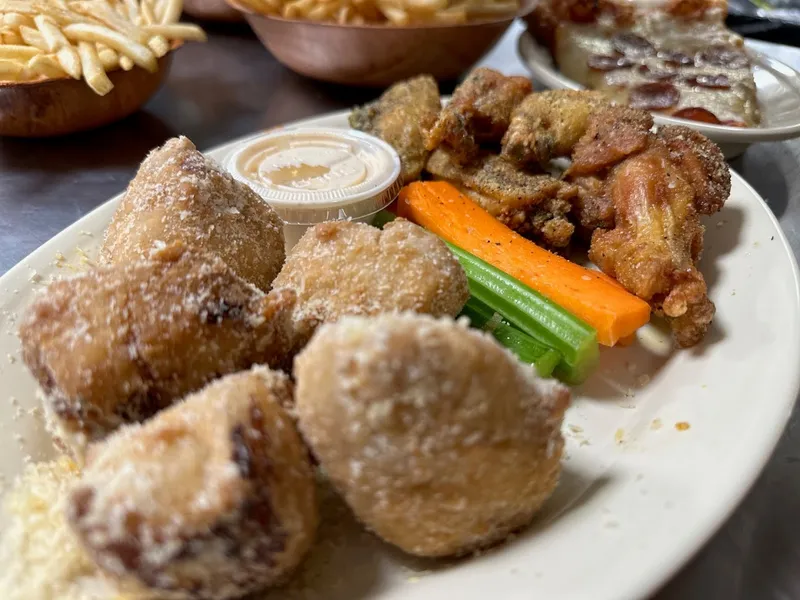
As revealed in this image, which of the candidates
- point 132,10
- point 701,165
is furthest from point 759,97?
point 132,10

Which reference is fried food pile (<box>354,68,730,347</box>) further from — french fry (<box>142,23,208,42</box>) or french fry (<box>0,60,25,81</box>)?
french fry (<box>0,60,25,81</box>)

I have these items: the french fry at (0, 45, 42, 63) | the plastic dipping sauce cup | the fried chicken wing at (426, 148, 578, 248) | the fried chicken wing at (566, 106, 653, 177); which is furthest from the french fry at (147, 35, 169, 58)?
the fried chicken wing at (566, 106, 653, 177)

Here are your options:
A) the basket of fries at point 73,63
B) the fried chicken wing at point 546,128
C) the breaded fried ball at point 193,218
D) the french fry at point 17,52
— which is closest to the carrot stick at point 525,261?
the fried chicken wing at point 546,128

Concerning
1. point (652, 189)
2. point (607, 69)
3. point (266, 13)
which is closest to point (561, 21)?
point (607, 69)

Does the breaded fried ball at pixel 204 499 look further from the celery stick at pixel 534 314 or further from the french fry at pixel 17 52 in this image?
the french fry at pixel 17 52

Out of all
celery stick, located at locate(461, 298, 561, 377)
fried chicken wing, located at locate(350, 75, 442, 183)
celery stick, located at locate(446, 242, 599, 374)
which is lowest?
celery stick, located at locate(461, 298, 561, 377)

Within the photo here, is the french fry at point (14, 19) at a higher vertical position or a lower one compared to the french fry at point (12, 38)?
higher
